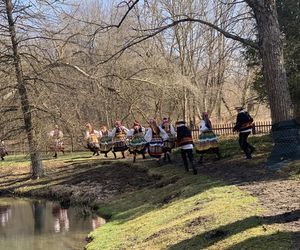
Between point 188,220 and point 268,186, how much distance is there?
2264 mm

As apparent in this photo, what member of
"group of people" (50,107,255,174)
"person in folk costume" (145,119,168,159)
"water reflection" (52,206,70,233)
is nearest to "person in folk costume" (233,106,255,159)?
"group of people" (50,107,255,174)

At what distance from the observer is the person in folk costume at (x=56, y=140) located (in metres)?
24.8

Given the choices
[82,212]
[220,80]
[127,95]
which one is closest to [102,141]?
[127,95]

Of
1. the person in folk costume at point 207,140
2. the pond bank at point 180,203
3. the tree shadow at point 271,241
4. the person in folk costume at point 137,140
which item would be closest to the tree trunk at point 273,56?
the pond bank at point 180,203

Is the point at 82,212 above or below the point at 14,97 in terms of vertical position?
below

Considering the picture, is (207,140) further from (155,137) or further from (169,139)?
(155,137)

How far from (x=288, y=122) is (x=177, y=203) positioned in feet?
12.1

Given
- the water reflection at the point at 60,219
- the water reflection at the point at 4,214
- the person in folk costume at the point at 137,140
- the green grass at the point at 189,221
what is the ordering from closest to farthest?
1. the green grass at the point at 189,221
2. the water reflection at the point at 60,219
3. the water reflection at the point at 4,214
4. the person in folk costume at the point at 137,140

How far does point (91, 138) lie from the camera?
26984 millimetres

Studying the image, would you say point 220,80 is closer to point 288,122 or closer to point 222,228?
point 288,122

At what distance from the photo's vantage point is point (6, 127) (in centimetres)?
2370

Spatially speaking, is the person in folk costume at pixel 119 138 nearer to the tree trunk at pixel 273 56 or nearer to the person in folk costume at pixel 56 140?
the person in folk costume at pixel 56 140

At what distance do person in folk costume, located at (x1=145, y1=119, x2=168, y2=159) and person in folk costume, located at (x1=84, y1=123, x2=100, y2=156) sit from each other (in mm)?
6433

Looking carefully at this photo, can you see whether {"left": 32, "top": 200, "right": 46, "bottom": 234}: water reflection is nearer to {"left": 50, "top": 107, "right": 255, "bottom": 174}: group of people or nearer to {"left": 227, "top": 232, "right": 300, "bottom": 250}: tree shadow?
{"left": 50, "top": 107, "right": 255, "bottom": 174}: group of people
